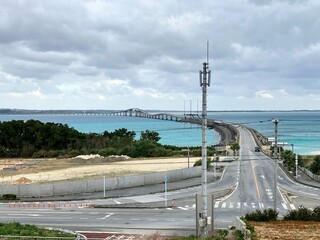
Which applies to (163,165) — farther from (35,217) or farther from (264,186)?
(35,217)

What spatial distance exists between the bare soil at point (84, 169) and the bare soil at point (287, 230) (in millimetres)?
36058

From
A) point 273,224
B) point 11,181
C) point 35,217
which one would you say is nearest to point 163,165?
point 11,181

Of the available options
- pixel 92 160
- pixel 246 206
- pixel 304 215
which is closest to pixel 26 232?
pixel 304 215

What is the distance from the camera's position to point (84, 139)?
4040 inches

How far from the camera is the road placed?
30.4 m

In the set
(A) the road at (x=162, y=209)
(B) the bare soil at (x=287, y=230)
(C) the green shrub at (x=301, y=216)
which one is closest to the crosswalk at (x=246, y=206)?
(A) the road at (x=162, y=209)

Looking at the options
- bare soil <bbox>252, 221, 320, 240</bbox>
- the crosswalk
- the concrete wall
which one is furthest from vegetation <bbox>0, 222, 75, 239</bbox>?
the concrete wall

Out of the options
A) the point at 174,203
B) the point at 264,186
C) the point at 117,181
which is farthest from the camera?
the point at 264,186

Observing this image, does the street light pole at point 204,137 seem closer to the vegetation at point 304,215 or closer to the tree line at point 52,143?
the vegetation at point 304,215

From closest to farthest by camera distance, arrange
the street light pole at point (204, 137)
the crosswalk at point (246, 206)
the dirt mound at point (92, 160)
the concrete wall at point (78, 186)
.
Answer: the street light pole at point (204, 137), the crosswalk at point (246, 206), the concrete wall at point (78, 186), the dirt mound at point (92, 160)

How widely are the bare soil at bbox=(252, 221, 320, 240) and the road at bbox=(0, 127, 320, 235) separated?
4.31m

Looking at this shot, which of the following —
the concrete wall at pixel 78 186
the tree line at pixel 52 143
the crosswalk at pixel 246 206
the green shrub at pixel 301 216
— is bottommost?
the crosswalk at pixel 246 206

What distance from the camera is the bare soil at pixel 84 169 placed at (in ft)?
192

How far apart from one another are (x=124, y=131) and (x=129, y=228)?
3517 inches
